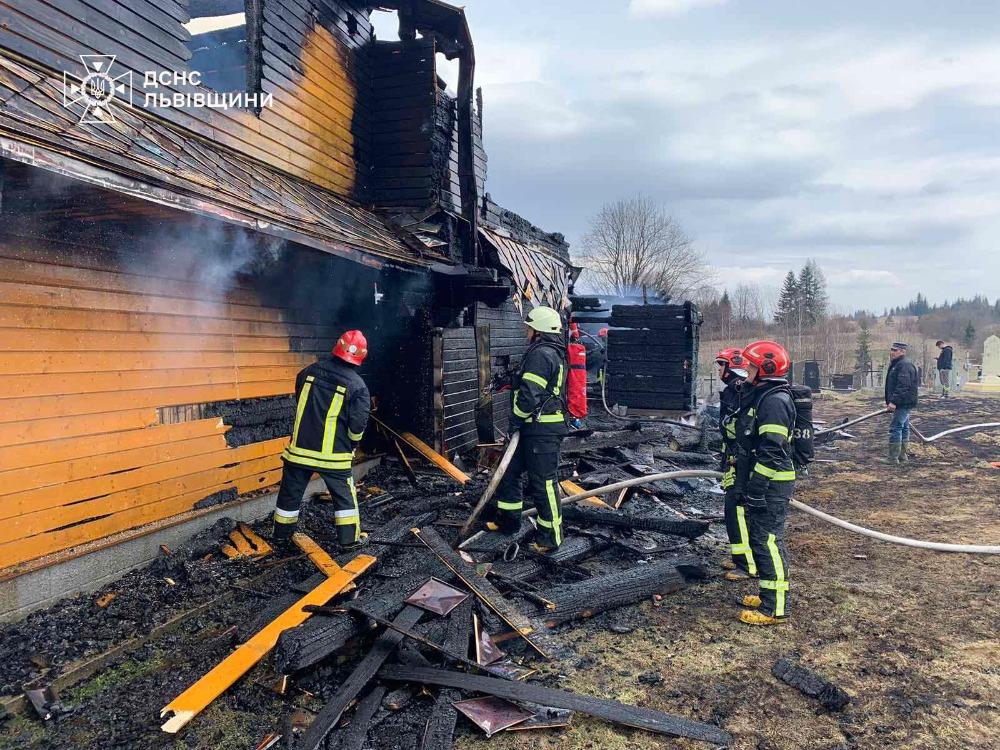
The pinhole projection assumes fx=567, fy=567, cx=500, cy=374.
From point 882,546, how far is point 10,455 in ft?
26.8

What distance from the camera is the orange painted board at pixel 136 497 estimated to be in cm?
414

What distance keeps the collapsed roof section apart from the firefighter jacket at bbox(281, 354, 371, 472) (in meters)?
1.27

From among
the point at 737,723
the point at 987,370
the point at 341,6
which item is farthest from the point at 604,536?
the point at 987,370

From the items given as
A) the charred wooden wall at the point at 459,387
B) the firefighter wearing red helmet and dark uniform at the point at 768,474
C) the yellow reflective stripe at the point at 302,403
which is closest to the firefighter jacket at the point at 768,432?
the firefighter wearing red helmet and dark uniform at the point at 768,474

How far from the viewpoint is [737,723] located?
10.8 feet

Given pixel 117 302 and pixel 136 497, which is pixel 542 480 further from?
pixel 117 302

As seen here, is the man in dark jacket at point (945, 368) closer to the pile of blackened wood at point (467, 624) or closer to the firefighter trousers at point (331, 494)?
the pile of blackened wood at point (467, 624)

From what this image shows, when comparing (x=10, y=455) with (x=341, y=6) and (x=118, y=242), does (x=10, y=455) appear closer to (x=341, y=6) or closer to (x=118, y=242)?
(x=118, y=242)

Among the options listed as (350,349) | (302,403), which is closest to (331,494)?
(302,403)

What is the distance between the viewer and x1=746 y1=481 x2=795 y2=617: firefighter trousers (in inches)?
178

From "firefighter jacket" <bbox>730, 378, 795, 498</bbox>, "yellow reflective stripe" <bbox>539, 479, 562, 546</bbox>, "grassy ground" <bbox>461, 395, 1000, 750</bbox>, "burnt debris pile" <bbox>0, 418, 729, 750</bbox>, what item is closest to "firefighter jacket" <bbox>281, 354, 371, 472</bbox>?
"burnt debris pile" <bbox>0, 418, 729, 750</bbox>

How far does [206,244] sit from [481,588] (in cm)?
417

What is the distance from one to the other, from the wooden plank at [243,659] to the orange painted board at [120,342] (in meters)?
2.65

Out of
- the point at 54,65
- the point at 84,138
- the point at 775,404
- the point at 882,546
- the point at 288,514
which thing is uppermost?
the point at 54,65
